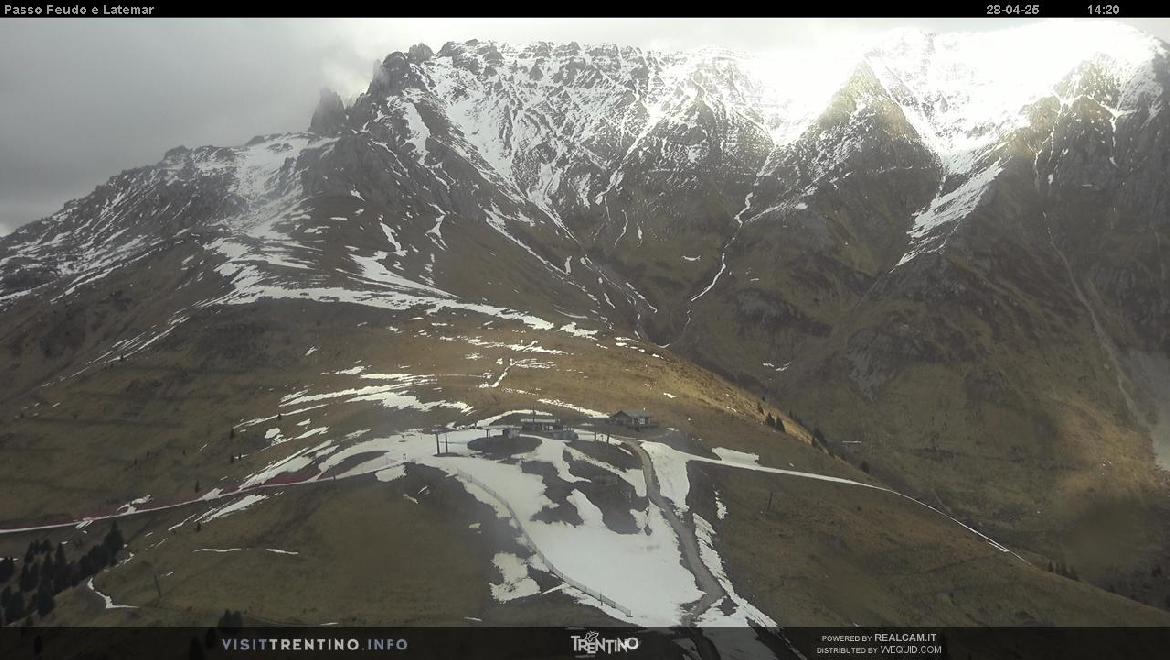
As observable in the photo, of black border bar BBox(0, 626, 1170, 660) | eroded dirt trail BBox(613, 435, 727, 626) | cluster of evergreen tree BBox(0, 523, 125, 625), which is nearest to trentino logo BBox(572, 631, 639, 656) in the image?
black border bar BBox(0, 626, 1170, 660)

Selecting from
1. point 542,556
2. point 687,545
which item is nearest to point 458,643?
point 542,556

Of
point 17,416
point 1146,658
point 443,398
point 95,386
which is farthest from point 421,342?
point 1146,658

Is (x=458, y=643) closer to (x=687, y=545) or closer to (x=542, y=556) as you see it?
(x=542, y=556)

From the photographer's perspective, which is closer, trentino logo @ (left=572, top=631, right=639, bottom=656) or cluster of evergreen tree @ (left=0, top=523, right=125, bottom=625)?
trentino logo @ (left=572, top=631, right=639, bottom=656)

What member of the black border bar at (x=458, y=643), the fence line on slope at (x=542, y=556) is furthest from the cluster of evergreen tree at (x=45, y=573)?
the fence line on slope at (x=542, y=556)

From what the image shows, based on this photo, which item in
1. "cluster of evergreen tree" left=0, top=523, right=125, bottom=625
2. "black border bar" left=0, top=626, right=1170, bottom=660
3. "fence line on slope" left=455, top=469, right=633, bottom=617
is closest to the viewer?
"black border bar" left=0, top=626, right=1170, bottom=660

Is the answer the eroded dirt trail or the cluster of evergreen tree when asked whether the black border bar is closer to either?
the eroded dirt trail

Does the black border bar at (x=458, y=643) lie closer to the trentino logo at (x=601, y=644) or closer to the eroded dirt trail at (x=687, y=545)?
the trentino logo at (x=601, y=644)
